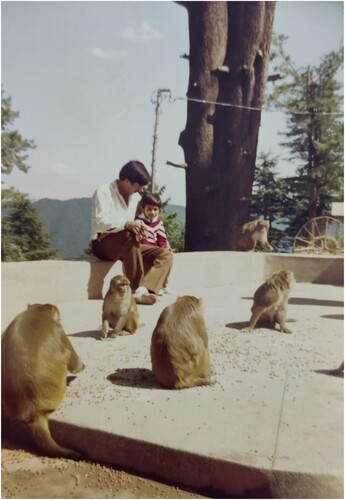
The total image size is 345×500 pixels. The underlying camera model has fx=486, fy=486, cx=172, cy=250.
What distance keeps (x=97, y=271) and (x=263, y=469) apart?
144 centimetres

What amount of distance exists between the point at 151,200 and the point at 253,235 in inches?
26.5

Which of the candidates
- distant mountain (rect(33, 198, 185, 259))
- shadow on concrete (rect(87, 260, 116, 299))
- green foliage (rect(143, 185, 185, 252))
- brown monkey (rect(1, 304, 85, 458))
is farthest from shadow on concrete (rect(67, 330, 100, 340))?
green foliage (rect(143, 185, 185, 252))

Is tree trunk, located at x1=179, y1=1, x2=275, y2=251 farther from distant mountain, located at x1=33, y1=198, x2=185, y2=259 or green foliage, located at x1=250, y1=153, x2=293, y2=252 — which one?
distant mountain, located at x1=33, y1=198, x2=185, y2=259

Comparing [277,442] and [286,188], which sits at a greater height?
[286,188]

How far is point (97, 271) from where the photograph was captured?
2904mm

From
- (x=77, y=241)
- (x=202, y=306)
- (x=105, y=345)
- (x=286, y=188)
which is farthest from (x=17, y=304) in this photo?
(x=286, y=188)

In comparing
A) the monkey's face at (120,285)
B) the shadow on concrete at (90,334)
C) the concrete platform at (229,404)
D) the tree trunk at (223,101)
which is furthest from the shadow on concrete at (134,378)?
the tree trunk at (223,101)

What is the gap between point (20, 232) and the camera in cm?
255

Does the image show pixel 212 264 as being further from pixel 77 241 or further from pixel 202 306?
pixel 77 241

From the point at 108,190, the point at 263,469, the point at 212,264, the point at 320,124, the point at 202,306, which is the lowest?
the point at 263,469

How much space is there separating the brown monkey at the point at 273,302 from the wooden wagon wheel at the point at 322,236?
0.35 metres

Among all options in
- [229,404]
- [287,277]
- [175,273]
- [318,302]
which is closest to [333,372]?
[318,302]

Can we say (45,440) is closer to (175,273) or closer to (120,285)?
(120,285)

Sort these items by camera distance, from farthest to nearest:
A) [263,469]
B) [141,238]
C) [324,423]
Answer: [141,238]
[324,423]
[263,469]
